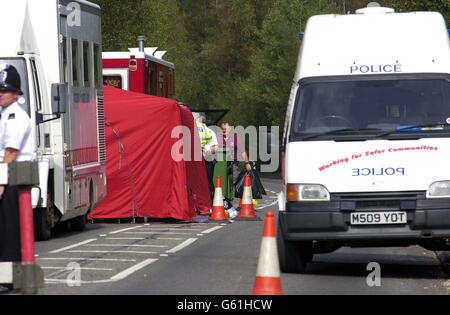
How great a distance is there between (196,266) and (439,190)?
3.02 metres

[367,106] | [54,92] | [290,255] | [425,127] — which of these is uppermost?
[54,92]

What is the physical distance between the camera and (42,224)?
17.0 metres

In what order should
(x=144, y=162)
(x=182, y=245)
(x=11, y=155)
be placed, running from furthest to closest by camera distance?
(x=144, y=162)
(x=182, y=245)
(x=11, y=155)

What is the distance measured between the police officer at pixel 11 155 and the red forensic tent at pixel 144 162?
36.0ft

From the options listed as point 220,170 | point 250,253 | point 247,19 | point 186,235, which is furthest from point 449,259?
point 247,19

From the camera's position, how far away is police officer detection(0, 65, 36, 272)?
10273 mm

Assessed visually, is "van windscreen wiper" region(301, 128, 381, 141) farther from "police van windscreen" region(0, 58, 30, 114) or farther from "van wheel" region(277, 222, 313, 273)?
"police van windscreen" region(0, 58, 30, 114)

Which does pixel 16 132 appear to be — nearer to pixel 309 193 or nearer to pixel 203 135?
pixel 309 193

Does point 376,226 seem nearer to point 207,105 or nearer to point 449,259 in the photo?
point 449,259

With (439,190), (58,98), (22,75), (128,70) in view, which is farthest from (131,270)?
(128,70)

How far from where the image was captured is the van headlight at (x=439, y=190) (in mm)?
12023

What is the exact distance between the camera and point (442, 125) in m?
12.4
